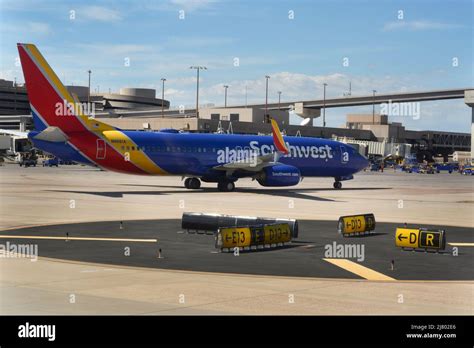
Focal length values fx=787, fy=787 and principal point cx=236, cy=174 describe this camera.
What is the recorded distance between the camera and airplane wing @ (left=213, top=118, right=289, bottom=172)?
62312 millimetres

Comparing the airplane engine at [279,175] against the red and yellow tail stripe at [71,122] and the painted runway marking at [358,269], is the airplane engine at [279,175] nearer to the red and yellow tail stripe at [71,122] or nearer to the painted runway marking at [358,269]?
the red and yellow tail stripe at [71,122]

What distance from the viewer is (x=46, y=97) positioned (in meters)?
54.8

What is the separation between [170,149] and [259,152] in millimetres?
8549

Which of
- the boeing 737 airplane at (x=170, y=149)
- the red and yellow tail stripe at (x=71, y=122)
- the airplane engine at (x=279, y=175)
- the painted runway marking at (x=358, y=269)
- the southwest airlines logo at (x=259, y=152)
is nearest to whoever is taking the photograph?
the painted runway marking at (x=358, y=269)

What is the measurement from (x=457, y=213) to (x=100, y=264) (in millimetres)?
29992

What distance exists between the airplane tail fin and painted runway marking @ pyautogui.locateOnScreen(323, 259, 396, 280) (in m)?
33.5

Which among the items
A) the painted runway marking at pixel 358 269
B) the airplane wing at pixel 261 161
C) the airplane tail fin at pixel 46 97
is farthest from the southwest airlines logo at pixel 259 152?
the painted runway marking at pixel 358 269

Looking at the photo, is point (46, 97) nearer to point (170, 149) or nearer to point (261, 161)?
point (170, 149)

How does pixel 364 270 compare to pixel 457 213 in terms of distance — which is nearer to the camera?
pixel 364 270

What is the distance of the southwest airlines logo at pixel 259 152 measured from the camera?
64812 millimetres

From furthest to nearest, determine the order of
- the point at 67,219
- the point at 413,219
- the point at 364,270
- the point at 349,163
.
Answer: the point at 349,163 < the point at 413,219 < the point at 67,219 < the point at 364,270

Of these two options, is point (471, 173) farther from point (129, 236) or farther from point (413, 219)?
point (129, 236)
